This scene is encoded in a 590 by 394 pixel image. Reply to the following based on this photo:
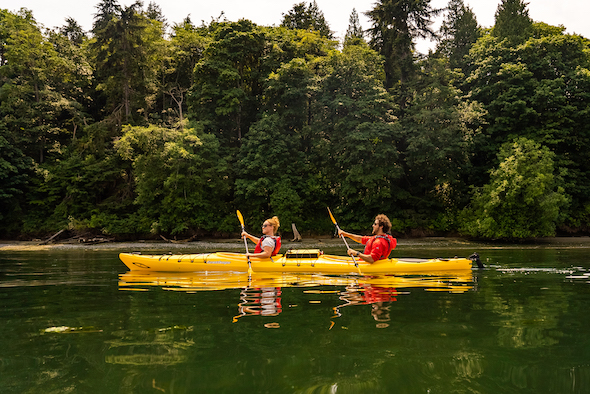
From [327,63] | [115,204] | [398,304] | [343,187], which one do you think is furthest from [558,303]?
[115,204]

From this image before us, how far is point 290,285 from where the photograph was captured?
22.1ft

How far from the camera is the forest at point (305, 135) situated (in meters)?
20.6

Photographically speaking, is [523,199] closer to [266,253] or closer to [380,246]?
[380,246]

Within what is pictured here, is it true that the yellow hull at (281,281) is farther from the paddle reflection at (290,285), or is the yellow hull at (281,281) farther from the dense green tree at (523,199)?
the dense green tree at (523,199)

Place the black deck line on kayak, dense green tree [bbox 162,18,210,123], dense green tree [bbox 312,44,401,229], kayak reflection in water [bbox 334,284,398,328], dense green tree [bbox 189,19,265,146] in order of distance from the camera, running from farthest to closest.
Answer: dense green tree [bbox 162,18,210,123]
dense green tree [bbox 189,19,265,146]
dense green tree [bbox 312,44,401,229]
the black deck line on kayak
kayak reflection in water [bbox 334,284,398,328]

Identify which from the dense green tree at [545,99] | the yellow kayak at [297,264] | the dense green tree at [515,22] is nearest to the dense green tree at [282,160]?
the dense green tree at [545,99]

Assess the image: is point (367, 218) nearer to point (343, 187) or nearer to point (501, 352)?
point (343, 187)

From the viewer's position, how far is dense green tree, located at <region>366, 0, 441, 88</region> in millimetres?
24203

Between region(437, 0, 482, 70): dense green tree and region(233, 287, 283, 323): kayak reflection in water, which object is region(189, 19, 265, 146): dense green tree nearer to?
region(437, 0, 482, 70): dense green tree

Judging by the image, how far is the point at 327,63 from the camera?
2292 centimetres

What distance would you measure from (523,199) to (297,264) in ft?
47.7

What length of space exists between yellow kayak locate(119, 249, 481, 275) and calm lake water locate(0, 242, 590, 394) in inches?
61.5

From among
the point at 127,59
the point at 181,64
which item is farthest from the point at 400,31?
the point at 127,59

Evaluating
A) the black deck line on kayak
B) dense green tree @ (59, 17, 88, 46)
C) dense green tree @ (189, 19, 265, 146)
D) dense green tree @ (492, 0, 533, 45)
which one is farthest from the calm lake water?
dense green tree @ (59, 17, 88, 46)
